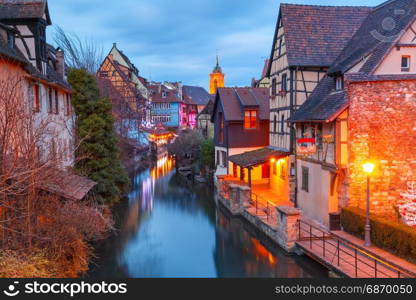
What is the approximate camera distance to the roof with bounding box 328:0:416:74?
14.2 metres

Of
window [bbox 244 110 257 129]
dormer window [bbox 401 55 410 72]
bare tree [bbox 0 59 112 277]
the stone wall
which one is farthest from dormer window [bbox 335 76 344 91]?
window [bbox 244 110 257 129]

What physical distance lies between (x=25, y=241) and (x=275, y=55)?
17427mm

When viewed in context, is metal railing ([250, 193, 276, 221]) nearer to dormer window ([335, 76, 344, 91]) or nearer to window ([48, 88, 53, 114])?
dormer window ([335, 76, 344, 91])

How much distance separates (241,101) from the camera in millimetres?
28188

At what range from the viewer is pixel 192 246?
16750 mm

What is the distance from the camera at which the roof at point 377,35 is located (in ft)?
46.8

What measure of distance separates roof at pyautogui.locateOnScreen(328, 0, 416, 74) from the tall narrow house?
2.61 meters

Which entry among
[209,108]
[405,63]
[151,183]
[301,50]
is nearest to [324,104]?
[405,63]

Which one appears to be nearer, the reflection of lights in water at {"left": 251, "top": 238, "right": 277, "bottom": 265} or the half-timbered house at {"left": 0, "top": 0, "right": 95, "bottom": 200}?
the half-timbered house at {"left": 0, "top": 0, "right": 95, "bottom": 200}

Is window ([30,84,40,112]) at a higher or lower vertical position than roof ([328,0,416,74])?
lower

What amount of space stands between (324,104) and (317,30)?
699 centimetres

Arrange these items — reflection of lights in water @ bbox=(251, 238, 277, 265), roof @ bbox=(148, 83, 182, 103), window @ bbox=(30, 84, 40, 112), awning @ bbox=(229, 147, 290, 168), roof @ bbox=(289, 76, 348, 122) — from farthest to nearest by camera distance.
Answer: roof @ bbox=(148, 83, 182, 103) → awning @ bbox=(229, 147, 290, 168) → window @ bbox=(30, 84, 40, 112) → roof @ bbox=(289, 76, 348, 122) → reflection of lights in water @ bbox=(251, 238, 277, 265)

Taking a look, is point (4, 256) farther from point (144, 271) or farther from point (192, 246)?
point (192, 246)

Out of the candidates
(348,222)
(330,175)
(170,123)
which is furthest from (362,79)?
(170,123)
